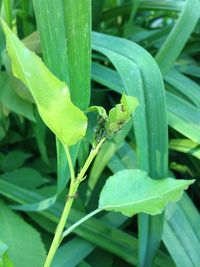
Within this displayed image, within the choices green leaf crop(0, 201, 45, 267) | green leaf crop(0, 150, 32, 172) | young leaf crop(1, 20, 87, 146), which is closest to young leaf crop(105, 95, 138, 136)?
young leaf crop(1, 20, 87, 146)

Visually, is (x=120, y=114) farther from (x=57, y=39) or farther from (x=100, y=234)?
(x=100, y=234)

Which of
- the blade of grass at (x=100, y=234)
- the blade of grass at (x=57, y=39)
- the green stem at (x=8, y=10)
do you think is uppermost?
the blade of grass at (x=57, y=39)

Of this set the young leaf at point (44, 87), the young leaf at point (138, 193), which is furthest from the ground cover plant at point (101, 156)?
the young leaf at point (44, 87)

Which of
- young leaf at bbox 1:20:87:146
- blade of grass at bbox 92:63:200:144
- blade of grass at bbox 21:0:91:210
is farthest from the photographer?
blade of grass at bbox 92:63:200:144

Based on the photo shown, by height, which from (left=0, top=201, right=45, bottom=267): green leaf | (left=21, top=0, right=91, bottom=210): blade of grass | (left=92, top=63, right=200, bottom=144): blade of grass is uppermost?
(left=21, top=0, right=91, bottom=210): blade of grass

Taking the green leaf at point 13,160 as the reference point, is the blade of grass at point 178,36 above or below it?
above

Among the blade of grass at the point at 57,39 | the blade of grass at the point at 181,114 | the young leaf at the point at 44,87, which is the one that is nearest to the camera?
the young leaf at the point at 44,87

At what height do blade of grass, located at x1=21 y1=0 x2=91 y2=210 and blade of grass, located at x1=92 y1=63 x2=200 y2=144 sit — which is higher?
blade of grass, located at x1=21 y1=0 x2=91 y2=210

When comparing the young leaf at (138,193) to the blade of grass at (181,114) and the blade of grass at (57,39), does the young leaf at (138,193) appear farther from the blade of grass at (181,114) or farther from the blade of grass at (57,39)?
the blade of grass at (181,114)

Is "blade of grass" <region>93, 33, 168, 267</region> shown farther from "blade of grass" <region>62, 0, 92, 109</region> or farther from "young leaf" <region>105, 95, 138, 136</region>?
"young leaf" <region>105, 95, 138, 136</region>
